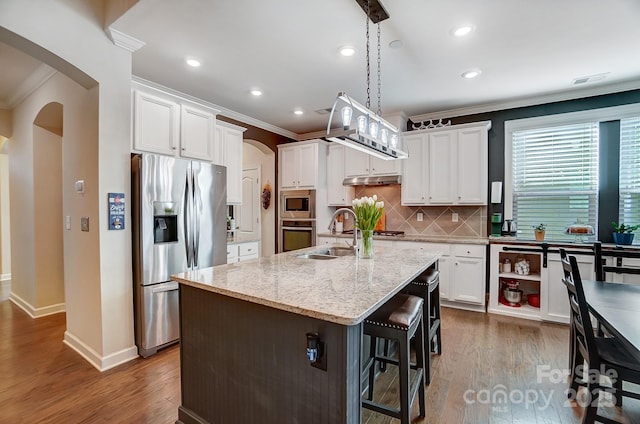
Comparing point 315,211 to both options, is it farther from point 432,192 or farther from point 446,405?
point 446,405

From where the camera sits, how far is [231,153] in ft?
13.2

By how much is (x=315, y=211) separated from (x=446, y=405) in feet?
10.9

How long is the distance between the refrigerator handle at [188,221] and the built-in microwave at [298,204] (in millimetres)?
2295

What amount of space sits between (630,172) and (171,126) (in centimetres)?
515

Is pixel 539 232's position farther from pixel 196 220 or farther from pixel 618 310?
pixel 196 220

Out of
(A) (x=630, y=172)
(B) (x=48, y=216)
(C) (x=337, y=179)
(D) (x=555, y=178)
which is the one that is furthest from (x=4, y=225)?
(A) (x=630, y=172)

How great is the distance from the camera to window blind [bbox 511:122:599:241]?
3.68m

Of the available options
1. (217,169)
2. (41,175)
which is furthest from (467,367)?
(41,175)

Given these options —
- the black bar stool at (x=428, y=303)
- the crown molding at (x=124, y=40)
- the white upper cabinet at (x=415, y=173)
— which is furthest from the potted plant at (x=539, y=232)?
the crown molding at (x=124, y=40)

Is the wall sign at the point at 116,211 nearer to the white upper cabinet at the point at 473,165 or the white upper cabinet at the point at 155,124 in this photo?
the white upper cabinet at the point at 155,124

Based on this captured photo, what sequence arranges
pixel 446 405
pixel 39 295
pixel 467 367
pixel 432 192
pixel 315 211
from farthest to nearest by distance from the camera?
pixel 315 211
pixel 432 192
pixel 39 295
pixel 467 367
pixel 446 405

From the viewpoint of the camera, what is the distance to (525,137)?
4016mm

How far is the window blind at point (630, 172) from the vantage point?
3.45 m

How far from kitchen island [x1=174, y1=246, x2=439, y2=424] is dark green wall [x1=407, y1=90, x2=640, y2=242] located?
303 centimetres
